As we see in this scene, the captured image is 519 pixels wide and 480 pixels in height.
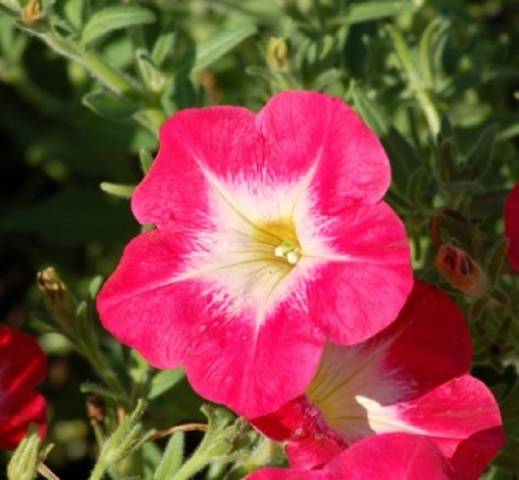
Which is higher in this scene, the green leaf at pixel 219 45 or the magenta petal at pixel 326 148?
the magenta petal at pixel 326 148

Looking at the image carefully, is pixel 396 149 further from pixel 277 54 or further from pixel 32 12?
pixel 32 12

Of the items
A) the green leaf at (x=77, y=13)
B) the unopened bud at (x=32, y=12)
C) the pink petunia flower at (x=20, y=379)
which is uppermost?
the unopened bud at (x=32, y=12)

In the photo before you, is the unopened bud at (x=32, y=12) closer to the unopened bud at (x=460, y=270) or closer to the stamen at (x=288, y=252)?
the stamen at (x=288, y=252)

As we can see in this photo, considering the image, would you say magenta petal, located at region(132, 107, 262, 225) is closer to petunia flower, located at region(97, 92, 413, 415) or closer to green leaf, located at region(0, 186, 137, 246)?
petunia flower, located at region(97, 92, 413, 415)

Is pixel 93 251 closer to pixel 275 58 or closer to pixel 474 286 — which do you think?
pixel 275 58

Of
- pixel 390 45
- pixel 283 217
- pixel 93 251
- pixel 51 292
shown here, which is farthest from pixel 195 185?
pixel 93 251

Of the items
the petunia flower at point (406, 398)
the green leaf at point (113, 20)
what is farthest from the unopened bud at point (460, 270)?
the green leaf at point (113, 20)
